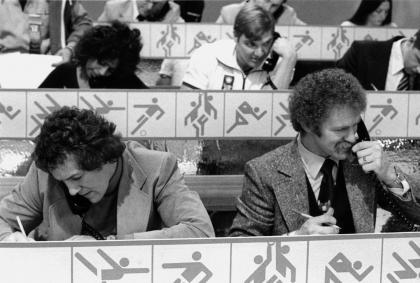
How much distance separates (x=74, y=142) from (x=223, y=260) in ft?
2.17

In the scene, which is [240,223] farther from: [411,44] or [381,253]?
[411,44]

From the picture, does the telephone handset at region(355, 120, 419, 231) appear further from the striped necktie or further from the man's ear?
the striped necktie

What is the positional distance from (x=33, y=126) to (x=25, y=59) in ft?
4.10

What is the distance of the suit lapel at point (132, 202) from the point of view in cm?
256

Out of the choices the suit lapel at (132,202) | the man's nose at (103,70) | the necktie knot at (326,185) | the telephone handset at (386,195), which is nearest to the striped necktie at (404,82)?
the man's nose at (103,70)

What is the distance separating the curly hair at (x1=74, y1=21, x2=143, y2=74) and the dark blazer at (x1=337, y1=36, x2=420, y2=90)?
1457 mm

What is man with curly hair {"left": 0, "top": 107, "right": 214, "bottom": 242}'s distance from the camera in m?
2.43

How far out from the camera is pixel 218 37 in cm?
726

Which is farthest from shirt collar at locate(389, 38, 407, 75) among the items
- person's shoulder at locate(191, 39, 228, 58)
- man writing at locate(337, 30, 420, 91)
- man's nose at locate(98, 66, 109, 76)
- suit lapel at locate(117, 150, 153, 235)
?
suit lapel at locate(117, 150, 153, 235)

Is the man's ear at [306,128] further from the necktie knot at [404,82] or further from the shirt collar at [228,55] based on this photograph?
the necktie knot at [404,82]

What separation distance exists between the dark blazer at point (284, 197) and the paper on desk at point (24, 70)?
2.54 meters

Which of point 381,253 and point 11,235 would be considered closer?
point 381,253

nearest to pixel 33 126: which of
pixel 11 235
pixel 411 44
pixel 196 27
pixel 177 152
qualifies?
pixel 177 152

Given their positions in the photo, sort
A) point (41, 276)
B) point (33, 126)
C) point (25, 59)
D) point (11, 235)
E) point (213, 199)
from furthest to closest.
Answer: point (25, 59) < point (33, 126) < point (213, 199) < point (11, 235) < point (41, 276)
